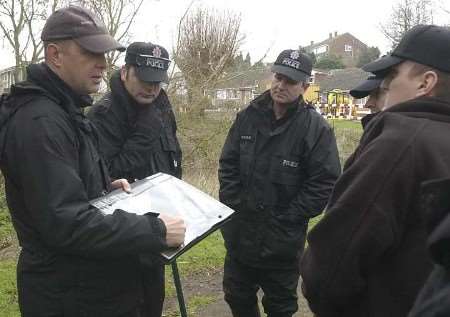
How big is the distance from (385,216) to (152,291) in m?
1.94

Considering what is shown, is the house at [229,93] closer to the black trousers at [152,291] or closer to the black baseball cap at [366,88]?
the black baseball cap at [366,88]

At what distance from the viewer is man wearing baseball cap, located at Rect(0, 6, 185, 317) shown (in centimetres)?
196

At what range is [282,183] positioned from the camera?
142 inches

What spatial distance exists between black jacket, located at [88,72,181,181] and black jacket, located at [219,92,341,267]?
0.74 meters

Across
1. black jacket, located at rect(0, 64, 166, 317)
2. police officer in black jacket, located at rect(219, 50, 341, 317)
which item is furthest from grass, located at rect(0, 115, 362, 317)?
black jacket, located at rect(0, 64, 166, 317)

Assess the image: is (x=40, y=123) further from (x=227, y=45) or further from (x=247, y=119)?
(x=227, y=45)

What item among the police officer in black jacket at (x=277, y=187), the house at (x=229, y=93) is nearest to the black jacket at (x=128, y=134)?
the police officer in black jacket at (x=277, y=187)

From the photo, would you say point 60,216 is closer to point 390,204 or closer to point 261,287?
point 390,204

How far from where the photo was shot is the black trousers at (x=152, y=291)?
3172 mm

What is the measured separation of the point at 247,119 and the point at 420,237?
2278mm

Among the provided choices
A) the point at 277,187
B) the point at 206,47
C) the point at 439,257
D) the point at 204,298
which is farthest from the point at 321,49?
the point at 439,257

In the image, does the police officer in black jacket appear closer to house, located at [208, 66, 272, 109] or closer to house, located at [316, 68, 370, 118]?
house, located at [208, 66, 272, 109]

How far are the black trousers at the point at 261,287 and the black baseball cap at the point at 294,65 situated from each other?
56.8 inches

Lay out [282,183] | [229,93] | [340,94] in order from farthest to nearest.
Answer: [340,94] → [229,93] → [282,183]
